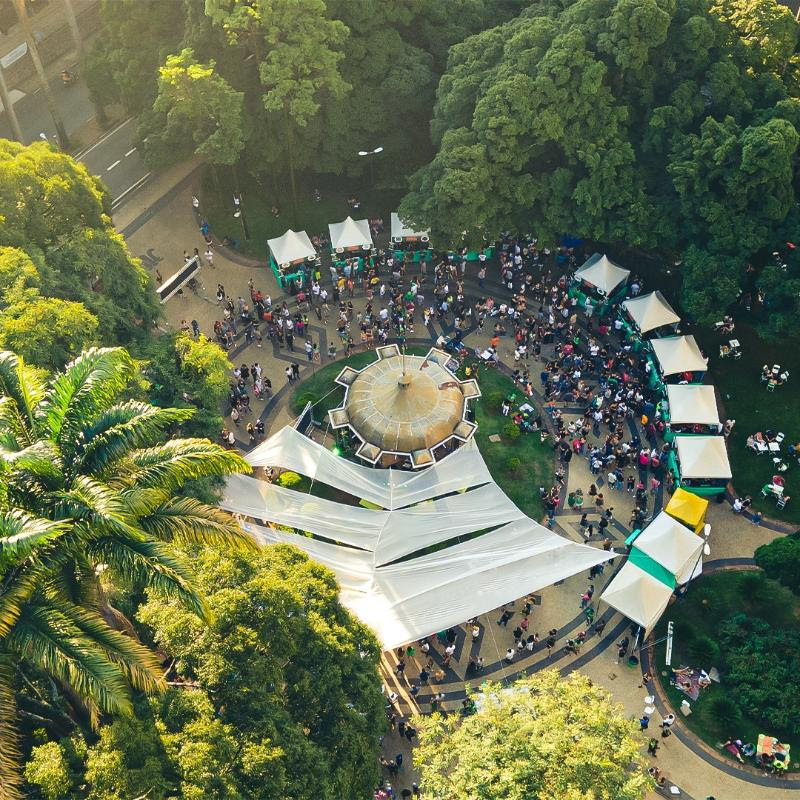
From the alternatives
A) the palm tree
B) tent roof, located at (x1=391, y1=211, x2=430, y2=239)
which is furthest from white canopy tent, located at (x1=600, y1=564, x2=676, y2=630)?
tent roof, located at (x1=391, y1=211, x2=430, y2=239)

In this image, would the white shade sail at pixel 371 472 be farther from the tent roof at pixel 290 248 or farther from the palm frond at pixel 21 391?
the palm frond at pixel 21 391

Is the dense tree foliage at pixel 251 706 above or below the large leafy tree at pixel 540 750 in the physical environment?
above

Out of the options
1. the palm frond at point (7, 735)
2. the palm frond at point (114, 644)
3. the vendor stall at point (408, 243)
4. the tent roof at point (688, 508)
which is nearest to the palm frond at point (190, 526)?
the palm frond at point (114, 644)

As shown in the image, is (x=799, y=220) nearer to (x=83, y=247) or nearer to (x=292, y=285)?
(x=292, y=285)

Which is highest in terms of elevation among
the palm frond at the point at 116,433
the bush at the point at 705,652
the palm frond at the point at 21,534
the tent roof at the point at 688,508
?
the palm frond at the point at 21,534

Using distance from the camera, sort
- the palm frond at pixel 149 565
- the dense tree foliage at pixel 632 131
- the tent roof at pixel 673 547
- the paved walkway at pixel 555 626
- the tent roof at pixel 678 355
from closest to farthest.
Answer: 1. the palm frond at pixel 149 565
2. the paved walkway at pixel 555 626
3. the tent roof at pixel 673 547
4. the dense tree foliage at pixel 632 131
5. the tent roof at pixel 678 355

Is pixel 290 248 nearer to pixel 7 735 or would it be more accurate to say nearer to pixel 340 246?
pixel 340 246

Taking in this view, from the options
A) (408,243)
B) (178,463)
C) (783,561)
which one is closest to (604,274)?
(408,243)
